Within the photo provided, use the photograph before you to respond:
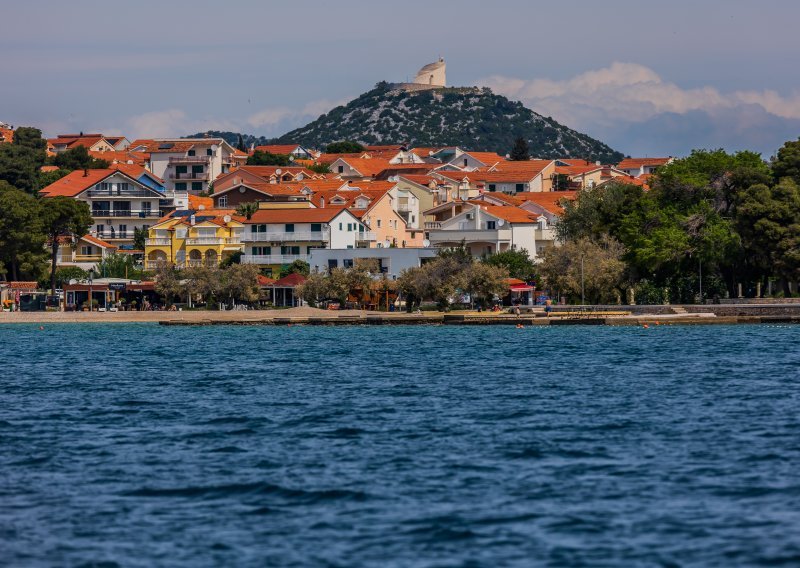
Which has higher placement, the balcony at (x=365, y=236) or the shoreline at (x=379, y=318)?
the balcony at (x=365, y=236)

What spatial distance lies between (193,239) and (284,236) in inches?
398

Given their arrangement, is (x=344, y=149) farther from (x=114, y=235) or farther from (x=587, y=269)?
(x=587, y=269)

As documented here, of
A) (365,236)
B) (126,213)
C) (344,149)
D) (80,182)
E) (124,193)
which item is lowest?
(365,236)

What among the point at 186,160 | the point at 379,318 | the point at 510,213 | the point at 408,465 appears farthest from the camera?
the point at 186,160

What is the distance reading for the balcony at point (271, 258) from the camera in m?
103

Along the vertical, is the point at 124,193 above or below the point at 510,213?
above

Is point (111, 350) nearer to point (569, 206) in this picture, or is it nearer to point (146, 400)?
point (146, 400)

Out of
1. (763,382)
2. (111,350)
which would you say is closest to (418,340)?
(111,350)

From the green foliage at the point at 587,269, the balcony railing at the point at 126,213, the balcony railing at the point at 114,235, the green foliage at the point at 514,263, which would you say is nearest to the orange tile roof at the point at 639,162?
the balcony railing at the point at 126,213

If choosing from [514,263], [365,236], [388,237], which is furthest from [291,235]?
[514,263]

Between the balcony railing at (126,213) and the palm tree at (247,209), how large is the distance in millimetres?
9937

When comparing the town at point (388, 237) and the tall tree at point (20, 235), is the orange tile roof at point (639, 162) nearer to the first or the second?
the town at point (388, 237)

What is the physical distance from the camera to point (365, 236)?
10694 cm

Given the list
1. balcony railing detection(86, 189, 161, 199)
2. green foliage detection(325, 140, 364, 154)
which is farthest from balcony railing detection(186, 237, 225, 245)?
green foliage detection(325, 140, 364, 154)
